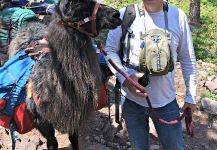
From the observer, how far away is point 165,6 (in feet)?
8.89

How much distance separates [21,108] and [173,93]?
1474mm

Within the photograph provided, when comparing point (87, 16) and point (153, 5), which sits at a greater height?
point (153, 5)

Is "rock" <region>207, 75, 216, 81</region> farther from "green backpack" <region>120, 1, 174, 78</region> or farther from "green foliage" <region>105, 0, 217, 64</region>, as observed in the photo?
"green backpack" <region>120, 1, 174, 78</region>

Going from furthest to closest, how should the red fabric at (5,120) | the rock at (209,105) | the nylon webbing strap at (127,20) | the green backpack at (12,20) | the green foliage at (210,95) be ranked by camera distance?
1. the green foliage at (210,95)
2. the rock at (209,105)
3. the green backpack at (12,20)
4. the red fabric at (5,120)
5. the nylon webbing strap at (127,20)

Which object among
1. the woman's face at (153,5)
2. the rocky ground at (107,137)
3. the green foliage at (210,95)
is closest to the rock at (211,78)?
the green foliage at (210,95)

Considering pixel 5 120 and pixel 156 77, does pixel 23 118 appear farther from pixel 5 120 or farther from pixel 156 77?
pixel 156 77

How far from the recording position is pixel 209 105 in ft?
Result: 17.0

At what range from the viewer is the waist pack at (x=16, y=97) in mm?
3352

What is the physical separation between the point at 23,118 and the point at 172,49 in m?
1.63

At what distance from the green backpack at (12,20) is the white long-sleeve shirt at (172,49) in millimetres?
2010

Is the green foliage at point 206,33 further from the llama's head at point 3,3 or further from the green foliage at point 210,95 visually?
the llama's head at point 3,3

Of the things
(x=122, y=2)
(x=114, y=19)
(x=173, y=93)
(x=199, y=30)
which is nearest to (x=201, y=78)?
(x=199, y=30)

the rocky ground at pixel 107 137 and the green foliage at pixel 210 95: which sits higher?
the green foliage at pixel 210 95

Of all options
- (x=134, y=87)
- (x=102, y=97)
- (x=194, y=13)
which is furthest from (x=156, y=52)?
(x=194, y=13)
